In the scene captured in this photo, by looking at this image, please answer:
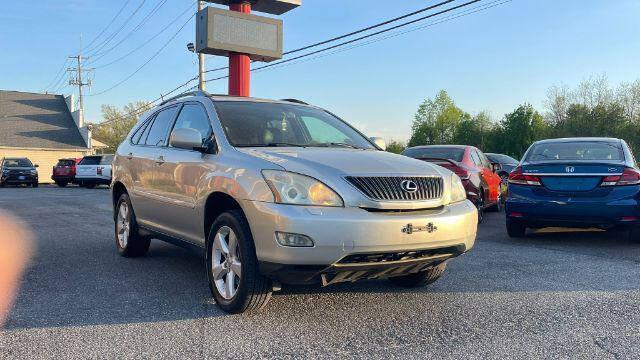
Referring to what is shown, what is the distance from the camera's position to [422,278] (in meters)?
4.83

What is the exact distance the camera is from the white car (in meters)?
26.2

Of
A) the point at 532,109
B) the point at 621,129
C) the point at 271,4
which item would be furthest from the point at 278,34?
the point at 532,109

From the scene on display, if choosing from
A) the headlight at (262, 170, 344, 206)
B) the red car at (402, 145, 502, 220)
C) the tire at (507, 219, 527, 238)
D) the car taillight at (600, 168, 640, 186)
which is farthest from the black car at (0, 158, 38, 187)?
the headlight at (262, 170, 344, 206)

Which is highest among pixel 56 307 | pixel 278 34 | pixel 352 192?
pixel 278 34

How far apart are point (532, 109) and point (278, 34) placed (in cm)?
4728

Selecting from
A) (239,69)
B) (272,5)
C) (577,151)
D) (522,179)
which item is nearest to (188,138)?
(522,179)

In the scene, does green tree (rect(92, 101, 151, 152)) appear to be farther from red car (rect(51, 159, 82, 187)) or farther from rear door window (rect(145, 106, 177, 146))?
rear door window (rect(145, 106, 177, 146))

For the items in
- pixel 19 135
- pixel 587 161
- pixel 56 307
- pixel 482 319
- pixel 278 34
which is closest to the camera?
pixel 482 319

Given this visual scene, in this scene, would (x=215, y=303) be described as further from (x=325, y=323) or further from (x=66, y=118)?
(x=66, y=118)

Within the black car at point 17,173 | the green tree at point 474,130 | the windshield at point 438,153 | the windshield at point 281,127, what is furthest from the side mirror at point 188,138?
the green tree at point 474,130

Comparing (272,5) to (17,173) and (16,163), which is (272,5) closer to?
(17,173)

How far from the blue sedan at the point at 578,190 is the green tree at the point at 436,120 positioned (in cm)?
8009

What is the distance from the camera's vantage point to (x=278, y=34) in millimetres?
21266

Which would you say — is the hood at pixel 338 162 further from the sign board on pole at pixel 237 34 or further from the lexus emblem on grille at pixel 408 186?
the sign board on pole at pixel 237 34
